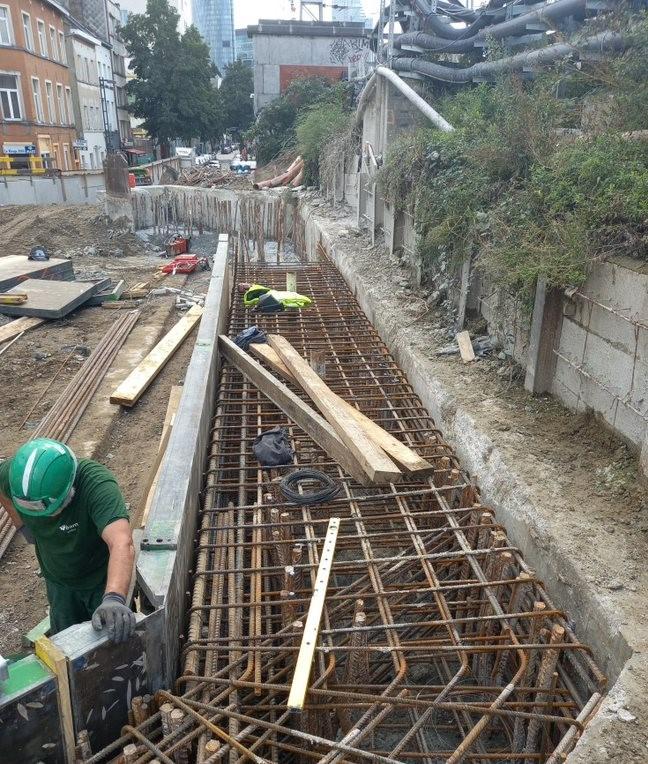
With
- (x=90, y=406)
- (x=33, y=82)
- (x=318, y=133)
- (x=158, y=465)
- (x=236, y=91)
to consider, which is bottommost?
(x=90, y=406)

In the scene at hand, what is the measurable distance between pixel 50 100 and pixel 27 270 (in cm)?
2527

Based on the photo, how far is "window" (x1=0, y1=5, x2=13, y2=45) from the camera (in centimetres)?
3016

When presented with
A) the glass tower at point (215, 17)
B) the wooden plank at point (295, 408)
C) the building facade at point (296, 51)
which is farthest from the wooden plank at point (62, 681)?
the glass tower at point (215, 17)

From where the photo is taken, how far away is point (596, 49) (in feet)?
26.9

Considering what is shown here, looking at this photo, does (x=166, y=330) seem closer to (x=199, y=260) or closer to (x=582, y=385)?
(x=199, y=260)

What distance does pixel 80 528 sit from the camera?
10.4 ft

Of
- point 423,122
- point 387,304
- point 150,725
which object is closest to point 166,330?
point 387,304

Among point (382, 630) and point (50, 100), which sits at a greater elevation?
point (50, 100)

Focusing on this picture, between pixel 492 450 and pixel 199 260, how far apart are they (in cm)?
1568

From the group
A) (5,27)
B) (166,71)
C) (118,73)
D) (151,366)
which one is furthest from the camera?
(118,73)

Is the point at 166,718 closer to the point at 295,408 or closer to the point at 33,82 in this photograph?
the point at 295,408

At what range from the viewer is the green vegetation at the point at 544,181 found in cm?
473

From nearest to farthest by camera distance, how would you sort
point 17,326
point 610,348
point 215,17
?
point 610,348 < point 17,326 < point 215,17

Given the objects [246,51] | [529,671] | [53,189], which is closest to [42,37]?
[53,189]
